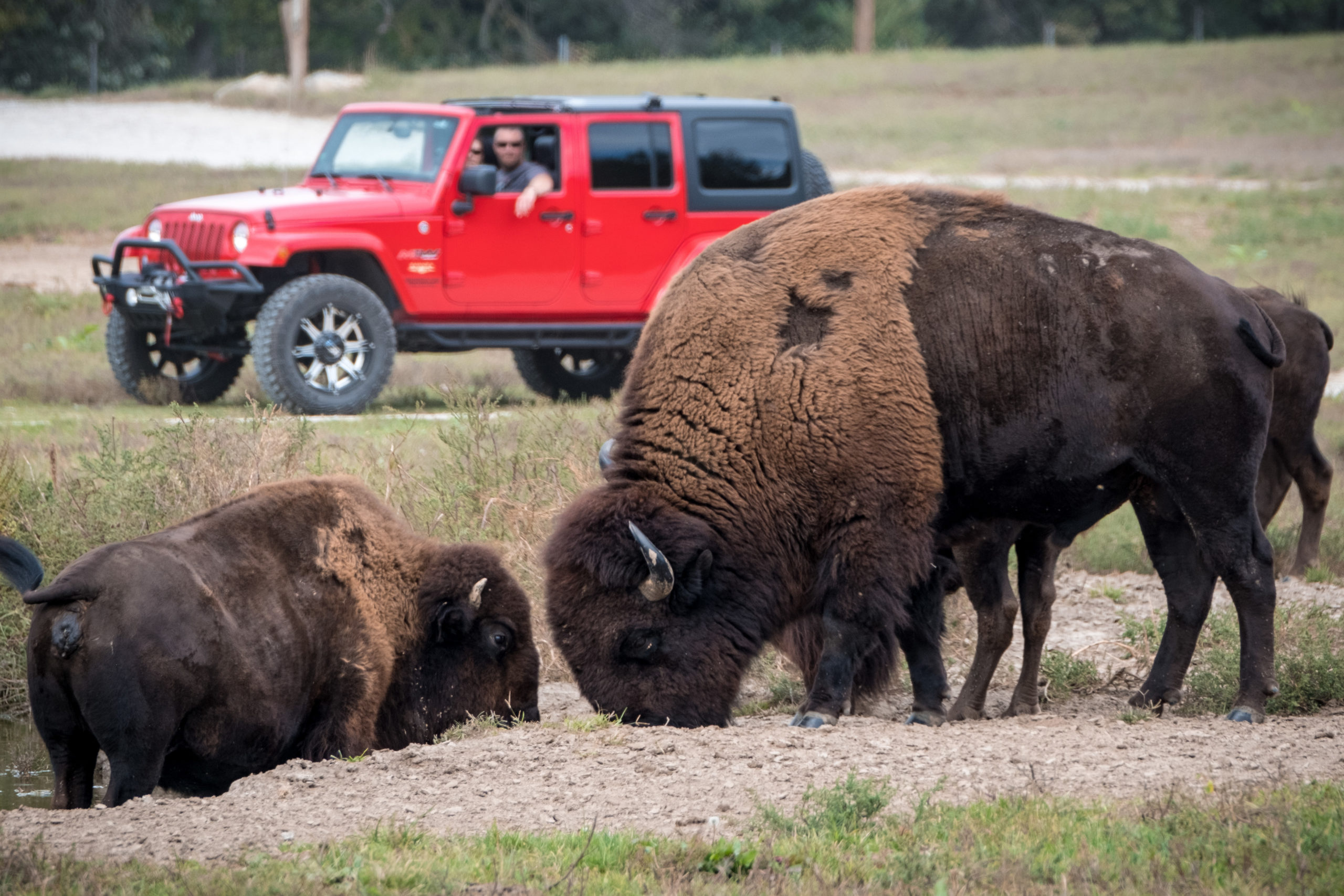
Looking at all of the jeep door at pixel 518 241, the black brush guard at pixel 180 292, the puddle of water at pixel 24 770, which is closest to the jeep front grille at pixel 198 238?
the black brush guard at pixel 180 292

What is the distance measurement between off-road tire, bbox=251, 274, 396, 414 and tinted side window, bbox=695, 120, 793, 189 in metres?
3.57

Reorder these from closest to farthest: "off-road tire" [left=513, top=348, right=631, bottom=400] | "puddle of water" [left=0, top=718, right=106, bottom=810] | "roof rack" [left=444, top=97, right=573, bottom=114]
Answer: "puddle of water" [left=0, top=718, right=106, bottom=810] < "roof rack" [left=444, top=97, right=573, bottom=114] < "off-road tire" [left=513, top=348, right=631, bottom=400]

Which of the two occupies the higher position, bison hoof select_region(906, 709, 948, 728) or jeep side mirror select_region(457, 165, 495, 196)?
jeep side mirror select_region(457, 165, 495, 196)

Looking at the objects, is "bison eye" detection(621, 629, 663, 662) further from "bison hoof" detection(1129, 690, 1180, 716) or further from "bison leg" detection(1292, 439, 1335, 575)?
"bison leg" detection(1292, 439, 1335, 575)

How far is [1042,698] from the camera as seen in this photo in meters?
7.34

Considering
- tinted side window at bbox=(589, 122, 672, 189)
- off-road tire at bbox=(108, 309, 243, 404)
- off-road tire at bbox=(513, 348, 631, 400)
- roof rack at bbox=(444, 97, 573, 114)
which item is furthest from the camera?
off-road tire at bbox=(513, 348, 631, 400)

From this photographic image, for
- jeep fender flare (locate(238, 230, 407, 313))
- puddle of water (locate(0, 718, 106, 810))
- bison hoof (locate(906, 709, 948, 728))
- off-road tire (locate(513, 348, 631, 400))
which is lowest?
puddle of water (locate(0, 718, 106, 810))

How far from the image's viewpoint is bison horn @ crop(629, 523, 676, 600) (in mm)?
5797

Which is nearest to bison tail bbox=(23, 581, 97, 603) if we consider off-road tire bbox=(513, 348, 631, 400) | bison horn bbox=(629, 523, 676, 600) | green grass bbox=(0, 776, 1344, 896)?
green grass bbox=(0, 776, 1344, 896)

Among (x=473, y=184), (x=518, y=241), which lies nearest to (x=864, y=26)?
(x=518, y=241)

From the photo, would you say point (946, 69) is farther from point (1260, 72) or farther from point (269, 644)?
point (269, 644)

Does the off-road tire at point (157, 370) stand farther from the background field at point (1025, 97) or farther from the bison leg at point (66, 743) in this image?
the background field at point (1025, 97)

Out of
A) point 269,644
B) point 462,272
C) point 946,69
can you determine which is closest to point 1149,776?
point 269,644

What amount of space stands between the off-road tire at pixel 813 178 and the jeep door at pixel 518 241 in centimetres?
258
